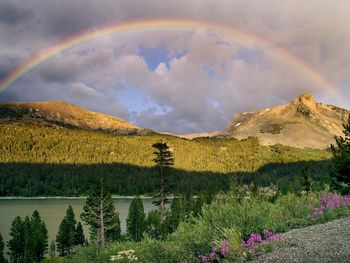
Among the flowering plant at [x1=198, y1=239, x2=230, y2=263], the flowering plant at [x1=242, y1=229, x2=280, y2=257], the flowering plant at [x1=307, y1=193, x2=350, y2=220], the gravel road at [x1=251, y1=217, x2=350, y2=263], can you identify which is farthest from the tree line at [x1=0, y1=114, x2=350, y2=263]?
the flowering plant at [x1=198, y1=239, x2=230, y2=263]

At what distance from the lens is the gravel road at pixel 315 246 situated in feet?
35.5

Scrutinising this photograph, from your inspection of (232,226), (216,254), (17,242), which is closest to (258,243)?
(216,254)

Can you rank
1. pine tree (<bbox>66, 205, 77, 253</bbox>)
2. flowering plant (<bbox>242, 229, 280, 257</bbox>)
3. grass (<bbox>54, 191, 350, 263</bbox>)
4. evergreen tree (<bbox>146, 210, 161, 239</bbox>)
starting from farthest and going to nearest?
pine tree (<bbox>66, 205, 77, 253</bbox>) → evergreen tree (<bbox>146, 210, 161, 239</bbox>) → grass (<bbox>54, 191, 350, 263</bbox>) → flowering plant (<bbox>242, 229, 280, 257</bbox>)

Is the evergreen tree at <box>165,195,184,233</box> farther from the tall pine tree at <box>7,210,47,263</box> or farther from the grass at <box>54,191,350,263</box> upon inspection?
the grass at <box>54,191,350,263</box>

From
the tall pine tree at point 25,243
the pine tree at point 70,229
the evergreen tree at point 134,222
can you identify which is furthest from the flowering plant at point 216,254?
the evergreen tree at point 134,222

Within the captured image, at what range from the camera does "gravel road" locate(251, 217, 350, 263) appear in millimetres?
10812

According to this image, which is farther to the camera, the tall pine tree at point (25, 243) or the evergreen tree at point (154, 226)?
the tall pine tree at point (25, 243)

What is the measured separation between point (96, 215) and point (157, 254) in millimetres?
56002

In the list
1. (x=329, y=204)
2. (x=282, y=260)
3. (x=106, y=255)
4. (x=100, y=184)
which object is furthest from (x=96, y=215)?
(x=282, y=260)

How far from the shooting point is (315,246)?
466 inches

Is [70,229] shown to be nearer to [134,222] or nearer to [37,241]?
[37,241]

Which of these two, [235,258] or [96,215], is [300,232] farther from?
[96,215]

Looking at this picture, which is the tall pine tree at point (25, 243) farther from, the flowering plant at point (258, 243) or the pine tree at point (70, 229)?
the flowering plant at point (258, 243)

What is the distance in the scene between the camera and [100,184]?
221 feet
